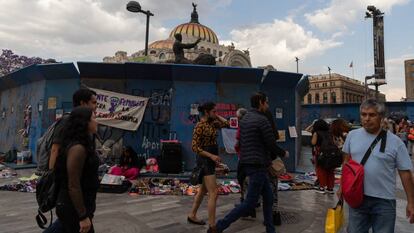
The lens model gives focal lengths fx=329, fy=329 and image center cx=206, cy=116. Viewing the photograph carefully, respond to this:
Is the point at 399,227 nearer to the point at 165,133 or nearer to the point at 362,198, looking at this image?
the point at 362,198

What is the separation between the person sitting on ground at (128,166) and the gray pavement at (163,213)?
4.43ft

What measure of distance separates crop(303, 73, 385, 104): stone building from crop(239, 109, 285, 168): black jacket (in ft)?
303

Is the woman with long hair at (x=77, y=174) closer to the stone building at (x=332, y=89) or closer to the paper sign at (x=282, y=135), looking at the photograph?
the paper sign at (x=282, y=135)

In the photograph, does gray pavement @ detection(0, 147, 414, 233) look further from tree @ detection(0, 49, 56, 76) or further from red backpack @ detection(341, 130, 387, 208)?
tree @ detection(0, 49, 56, 76)

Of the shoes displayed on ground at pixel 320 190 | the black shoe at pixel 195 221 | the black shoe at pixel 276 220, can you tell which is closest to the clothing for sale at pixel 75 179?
the black shoe at pixel 195 221

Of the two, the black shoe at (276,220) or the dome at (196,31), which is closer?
the black shoe at (276,220)

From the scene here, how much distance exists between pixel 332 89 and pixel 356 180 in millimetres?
98219

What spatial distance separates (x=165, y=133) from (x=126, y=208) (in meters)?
3.86

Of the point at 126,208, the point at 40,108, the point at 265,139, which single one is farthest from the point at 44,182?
the point at 40,108

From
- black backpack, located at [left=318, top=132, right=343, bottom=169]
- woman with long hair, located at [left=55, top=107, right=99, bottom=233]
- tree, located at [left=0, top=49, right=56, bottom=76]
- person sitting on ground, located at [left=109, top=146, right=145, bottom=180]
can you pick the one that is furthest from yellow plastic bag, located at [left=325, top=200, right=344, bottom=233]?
tree, located at [left=0, top=49, right=56, bottom=76]

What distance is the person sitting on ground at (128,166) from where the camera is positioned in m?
8.01

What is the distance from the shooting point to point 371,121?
8.76ft

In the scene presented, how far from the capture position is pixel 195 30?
93.8 m

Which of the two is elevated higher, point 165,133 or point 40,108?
point 40,108
